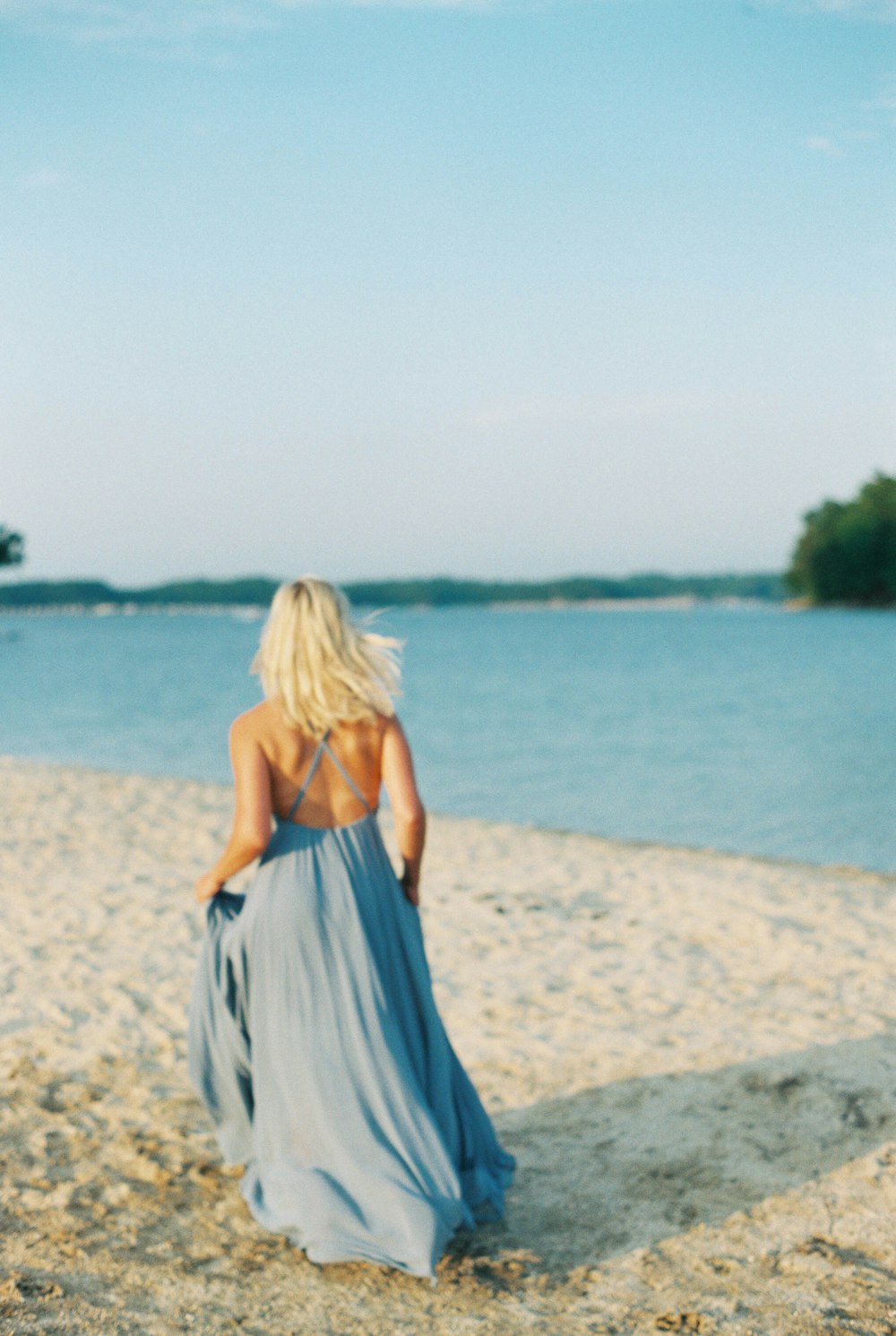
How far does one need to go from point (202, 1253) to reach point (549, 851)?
850cm

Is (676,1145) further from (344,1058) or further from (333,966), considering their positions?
(333,966)

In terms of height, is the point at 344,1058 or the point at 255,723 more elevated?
the point at 255,723

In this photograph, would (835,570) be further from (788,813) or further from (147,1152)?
(147,1152)

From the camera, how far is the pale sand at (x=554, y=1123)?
11.9 ft

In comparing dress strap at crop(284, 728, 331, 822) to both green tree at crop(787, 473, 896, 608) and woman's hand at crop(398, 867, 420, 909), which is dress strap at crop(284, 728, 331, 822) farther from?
green tree at crop(787, 473, 896, 608)

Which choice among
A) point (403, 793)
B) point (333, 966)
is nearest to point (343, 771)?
point (403, 793)

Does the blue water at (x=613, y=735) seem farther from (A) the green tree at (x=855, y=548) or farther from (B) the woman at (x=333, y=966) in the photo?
(A) the green tree at (x=855, y=548)

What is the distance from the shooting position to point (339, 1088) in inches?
145

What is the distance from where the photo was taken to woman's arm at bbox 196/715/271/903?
3.59m

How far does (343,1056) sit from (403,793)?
83 centimetres

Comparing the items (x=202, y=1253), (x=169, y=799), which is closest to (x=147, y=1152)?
(x=202, y=1253)

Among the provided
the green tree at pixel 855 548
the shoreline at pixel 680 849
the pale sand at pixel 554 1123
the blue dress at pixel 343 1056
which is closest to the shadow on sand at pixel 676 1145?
the pale sand at pixel 554 1123

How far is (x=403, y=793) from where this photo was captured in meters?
3.66

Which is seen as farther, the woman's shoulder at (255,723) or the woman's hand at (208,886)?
the woman's hand at (208,886)
